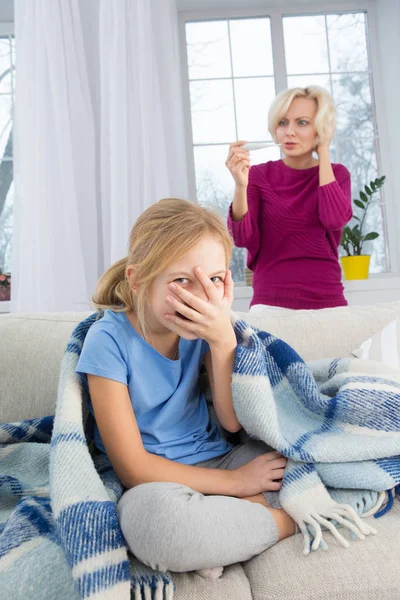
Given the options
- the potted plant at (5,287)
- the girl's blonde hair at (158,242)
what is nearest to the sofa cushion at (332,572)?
the girl's blonde hair at (158,242)

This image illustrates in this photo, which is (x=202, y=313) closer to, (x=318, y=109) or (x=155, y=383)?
(x=155, y=383)

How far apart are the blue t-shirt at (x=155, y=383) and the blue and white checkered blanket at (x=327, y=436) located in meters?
0.14

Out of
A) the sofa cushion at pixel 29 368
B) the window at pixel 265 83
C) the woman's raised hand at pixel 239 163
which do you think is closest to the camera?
the sofa cushion at pixel 29 368

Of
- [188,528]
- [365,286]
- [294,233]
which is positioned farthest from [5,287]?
[188,528]

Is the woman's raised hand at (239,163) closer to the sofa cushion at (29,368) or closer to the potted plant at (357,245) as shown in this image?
the sofa cushion at (29,368)

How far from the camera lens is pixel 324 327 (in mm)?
1618

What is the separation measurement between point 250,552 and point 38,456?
1.73 feet

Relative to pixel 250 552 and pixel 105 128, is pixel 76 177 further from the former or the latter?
pixel 250 552

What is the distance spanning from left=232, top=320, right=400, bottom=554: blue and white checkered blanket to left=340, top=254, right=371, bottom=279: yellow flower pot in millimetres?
1915

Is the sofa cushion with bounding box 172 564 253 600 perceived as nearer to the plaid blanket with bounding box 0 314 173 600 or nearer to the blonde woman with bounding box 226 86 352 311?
the plaid blanket with bounding box 0 314 173 600

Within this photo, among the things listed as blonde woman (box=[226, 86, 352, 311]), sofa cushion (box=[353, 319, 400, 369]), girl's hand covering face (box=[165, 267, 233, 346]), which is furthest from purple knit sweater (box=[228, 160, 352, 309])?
girl's hand covering face (box=[165, 267, 233, 346])

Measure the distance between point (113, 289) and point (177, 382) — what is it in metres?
0.26

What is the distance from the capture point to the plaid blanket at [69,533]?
81 centimetres

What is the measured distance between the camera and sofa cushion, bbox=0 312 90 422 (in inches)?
56.9
